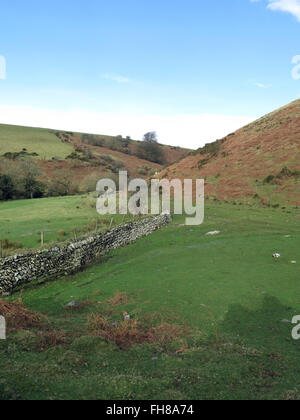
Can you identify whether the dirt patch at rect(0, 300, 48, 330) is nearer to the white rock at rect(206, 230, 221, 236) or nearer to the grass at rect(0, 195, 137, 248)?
the grass at rect(0, 195, 137, 248)

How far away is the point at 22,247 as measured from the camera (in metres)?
18.9

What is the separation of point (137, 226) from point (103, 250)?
5.29 metres

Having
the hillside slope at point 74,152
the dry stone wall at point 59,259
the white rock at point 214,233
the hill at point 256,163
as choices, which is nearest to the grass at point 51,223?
the dry stone wall at point 59,259

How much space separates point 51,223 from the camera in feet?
89.3

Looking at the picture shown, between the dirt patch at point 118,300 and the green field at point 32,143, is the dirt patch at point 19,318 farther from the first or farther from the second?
the green field at point 32,143

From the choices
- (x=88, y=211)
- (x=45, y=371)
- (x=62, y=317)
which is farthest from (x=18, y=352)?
(x=88, y=211)
